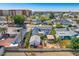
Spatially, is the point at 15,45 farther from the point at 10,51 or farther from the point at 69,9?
the point at 69,9

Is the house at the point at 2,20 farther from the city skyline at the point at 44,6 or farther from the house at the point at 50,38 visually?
the house at the point at 50,38

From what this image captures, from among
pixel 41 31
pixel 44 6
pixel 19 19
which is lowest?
pixel 41 31

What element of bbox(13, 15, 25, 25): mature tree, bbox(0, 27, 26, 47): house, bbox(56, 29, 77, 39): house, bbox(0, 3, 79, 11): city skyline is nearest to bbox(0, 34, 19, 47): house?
bbox(0, 27, 26, 47): house

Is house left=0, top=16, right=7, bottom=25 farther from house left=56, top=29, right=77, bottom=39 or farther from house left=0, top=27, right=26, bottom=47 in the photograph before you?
house left=56, top=29, right=77, bottom=39

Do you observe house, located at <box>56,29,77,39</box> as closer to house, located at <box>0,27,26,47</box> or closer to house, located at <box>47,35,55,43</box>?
house, located at <box>47,35,55,43</box>

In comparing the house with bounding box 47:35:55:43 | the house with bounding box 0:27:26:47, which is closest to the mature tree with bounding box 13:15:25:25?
the house with bounding box 0:27:26:47

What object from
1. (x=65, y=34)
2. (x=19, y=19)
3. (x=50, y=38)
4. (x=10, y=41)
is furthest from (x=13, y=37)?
(x=65, y=34)

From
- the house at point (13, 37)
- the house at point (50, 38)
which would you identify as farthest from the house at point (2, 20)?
the house at point (50, 38)

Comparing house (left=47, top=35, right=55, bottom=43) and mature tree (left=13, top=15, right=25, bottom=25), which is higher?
mature tree (left=13, top=15, right=25, bottom=25)

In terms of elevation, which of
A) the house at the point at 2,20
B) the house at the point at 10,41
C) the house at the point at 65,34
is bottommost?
the house at the point at 10,41

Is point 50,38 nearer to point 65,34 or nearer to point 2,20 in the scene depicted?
point 65,34

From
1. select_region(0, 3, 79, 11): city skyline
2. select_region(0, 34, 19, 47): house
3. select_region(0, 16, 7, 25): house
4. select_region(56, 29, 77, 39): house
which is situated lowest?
select_region(0, 34, 19, 47): house

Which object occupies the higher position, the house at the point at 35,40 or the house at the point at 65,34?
the house at the point at 65,34
